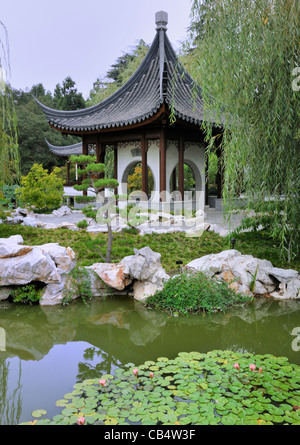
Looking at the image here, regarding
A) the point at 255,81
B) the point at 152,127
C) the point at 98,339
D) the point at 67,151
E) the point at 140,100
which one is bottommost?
the point at 98,339

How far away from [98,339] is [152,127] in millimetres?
6927

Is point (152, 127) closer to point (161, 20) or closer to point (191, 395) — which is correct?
point (161, 20)

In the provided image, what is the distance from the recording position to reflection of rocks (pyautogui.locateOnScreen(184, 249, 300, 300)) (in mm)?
4613

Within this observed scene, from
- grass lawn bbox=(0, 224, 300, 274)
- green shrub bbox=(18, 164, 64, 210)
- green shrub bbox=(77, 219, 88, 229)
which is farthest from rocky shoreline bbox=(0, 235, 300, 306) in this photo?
green shrub bbox=(18, 164, 64, 210)

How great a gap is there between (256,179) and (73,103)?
94.5 ft

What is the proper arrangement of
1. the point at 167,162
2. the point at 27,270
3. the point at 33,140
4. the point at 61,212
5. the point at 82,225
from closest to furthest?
the point at 27,270 < the point at 82,225 < the point at 167,162 < the point at 61,212 < the point at 33,140

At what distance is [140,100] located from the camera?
10.3m

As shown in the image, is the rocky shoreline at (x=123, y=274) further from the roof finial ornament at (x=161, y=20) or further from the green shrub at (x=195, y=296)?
the roof finial ornament at (x=161, y=20)

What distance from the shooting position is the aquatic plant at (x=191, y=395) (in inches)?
86.6

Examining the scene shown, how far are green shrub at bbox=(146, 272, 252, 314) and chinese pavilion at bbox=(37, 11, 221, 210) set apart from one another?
4974 millimetres

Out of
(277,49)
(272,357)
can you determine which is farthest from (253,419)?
(277,49)

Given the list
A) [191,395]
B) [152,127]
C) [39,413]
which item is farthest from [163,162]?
[39,413]

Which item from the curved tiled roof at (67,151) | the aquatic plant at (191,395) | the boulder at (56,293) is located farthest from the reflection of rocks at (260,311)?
the curved tiled roof at (67,151)

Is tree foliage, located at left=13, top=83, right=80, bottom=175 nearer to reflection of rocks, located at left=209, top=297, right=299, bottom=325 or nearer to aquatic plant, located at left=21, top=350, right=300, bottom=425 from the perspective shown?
reflection of rocks, located at left=209, top=297, right=299, bottom=325
